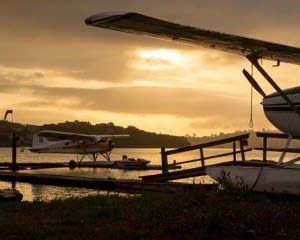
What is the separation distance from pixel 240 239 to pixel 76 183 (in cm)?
1356

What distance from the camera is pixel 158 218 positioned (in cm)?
889

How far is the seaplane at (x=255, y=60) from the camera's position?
30.9ft

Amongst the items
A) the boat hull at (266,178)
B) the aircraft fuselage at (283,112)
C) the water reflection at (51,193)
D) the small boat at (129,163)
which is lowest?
the water reflection at (51,193)

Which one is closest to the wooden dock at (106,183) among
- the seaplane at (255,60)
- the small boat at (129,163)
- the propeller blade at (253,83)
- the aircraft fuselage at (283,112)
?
the seaplane at (255,60)

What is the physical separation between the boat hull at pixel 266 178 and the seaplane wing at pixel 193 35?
280 centimetres

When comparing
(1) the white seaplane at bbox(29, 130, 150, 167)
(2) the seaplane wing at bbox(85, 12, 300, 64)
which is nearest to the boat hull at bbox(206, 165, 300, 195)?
(2) the seaplane wing at bbox(85, 12, 300, 64)

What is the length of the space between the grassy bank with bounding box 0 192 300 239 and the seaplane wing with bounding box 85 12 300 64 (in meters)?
3.42

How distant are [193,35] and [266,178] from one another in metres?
4.01

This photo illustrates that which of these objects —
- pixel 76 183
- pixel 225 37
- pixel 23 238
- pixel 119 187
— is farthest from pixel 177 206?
pixel 76 183

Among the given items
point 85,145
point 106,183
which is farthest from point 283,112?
point 85,145

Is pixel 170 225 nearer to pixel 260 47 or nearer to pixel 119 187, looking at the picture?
pixel 260 47

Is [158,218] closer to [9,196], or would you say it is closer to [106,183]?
[9,196]

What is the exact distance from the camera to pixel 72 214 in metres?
9.91

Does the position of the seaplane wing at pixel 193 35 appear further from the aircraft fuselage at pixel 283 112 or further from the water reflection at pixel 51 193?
the water reflection at pixel 51 193
